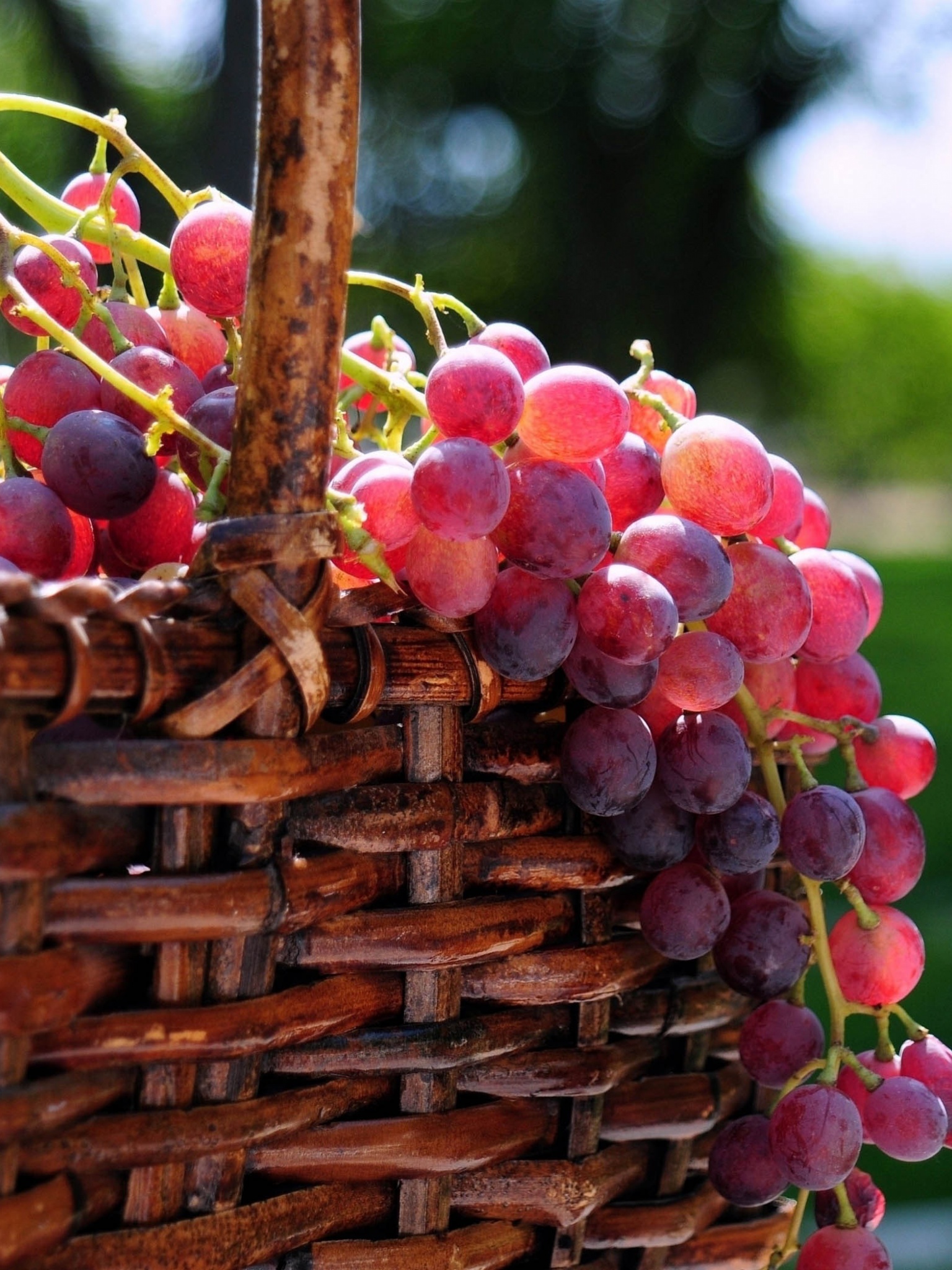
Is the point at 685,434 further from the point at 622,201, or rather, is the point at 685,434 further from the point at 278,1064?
the point at 622,201

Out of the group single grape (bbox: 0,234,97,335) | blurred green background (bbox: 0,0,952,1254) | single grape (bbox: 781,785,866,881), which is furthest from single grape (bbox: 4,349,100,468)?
blurred green background (bbox: 0,0,952,1254)

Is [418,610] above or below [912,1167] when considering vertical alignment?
above

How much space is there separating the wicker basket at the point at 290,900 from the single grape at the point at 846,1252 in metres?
0.11

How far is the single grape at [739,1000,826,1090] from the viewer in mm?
529

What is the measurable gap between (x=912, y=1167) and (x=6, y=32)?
6171 mm

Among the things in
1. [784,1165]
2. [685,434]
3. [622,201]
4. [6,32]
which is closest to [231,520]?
[685,434]

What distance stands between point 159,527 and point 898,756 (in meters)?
0.36

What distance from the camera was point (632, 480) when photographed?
53 centimetres

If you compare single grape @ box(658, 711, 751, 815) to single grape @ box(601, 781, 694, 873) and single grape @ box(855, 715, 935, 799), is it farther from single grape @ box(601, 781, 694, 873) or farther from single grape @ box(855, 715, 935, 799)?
single grape @ box(855, 715, 935, 799)

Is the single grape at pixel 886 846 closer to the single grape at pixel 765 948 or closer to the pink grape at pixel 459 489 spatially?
the single grape at pixel 765 948

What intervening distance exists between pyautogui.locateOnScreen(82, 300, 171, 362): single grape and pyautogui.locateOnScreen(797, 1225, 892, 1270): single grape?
501 millimetres

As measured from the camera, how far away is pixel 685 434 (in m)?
0.51

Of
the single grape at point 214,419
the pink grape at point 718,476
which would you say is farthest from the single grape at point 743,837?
the single grape at point 214,419

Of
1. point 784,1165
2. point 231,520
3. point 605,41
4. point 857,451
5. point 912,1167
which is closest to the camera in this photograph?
point 231,520
